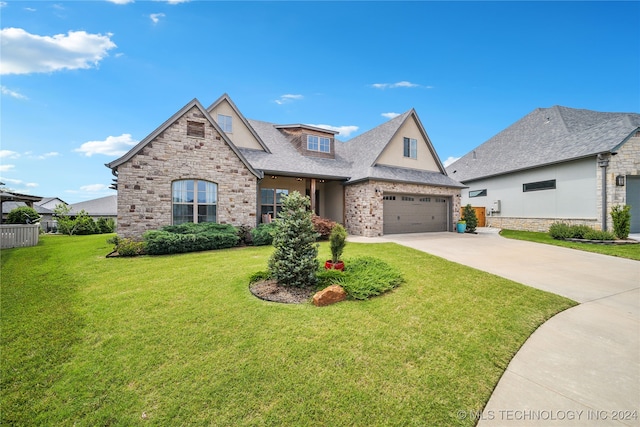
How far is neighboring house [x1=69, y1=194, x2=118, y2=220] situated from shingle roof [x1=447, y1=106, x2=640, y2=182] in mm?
48906

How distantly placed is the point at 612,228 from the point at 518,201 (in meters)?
5.83

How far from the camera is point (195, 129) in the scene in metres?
11.7

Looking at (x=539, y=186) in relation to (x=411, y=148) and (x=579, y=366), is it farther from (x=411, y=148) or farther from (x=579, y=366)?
(x=579, y=366)

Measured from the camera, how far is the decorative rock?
15.3 ft

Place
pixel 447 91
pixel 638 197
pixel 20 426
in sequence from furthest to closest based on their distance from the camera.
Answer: pixel 447 91
pixel 638 197
pixel 20 426

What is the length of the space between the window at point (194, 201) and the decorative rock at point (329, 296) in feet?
29.9

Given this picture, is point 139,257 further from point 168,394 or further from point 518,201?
point 518,201

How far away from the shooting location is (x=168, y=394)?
2.62m

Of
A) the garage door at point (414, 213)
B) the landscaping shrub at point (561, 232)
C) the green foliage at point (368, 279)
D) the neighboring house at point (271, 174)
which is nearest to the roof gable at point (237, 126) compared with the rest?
the neighboring house at point (271, 174)

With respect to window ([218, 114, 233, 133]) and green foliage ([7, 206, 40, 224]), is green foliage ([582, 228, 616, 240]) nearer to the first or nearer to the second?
window ([218, 114, 233, 133])

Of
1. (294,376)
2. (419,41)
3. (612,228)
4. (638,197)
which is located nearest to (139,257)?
(294,376)

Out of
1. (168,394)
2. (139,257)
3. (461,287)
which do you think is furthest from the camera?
(139,257)

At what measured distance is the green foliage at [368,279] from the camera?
5.05 m

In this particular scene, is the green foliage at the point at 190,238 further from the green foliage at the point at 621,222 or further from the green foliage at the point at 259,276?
the green foliage at the point at 621,222
